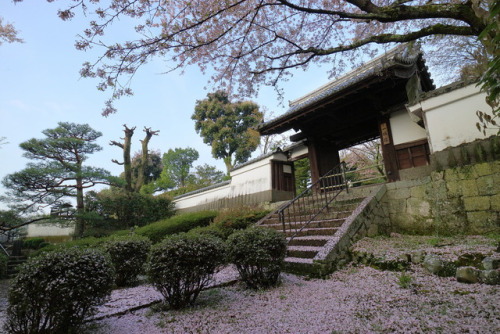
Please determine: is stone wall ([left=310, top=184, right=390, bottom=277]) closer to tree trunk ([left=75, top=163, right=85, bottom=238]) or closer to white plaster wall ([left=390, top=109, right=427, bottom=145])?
white plaster wall ([left=390, top=109, right=427, bottom=145])

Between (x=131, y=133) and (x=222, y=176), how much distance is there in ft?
36.7

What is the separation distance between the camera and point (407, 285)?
140 inches

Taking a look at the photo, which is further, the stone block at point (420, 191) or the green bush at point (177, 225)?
the green bush at point (177, 225)

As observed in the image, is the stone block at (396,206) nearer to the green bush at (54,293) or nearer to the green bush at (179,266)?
the green bush at (179,266)

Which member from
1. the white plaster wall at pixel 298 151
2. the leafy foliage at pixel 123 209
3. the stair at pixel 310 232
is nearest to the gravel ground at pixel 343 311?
the stair at pixel 310 232

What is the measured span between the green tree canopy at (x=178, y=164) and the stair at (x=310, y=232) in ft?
→ 76.8

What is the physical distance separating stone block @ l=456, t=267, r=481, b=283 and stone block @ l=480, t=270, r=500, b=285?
71 mm

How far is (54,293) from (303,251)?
173 inches

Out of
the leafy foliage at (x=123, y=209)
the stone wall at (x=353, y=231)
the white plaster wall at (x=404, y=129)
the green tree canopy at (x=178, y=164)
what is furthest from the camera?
the green tree canopy at (x=178, y=164)

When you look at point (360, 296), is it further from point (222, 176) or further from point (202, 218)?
point (222, 176)

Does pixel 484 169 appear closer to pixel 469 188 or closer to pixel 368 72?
pixel 469 188

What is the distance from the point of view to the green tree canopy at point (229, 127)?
79.2ft

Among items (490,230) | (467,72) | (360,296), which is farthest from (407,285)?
(467,72)

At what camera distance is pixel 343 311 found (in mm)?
2998
